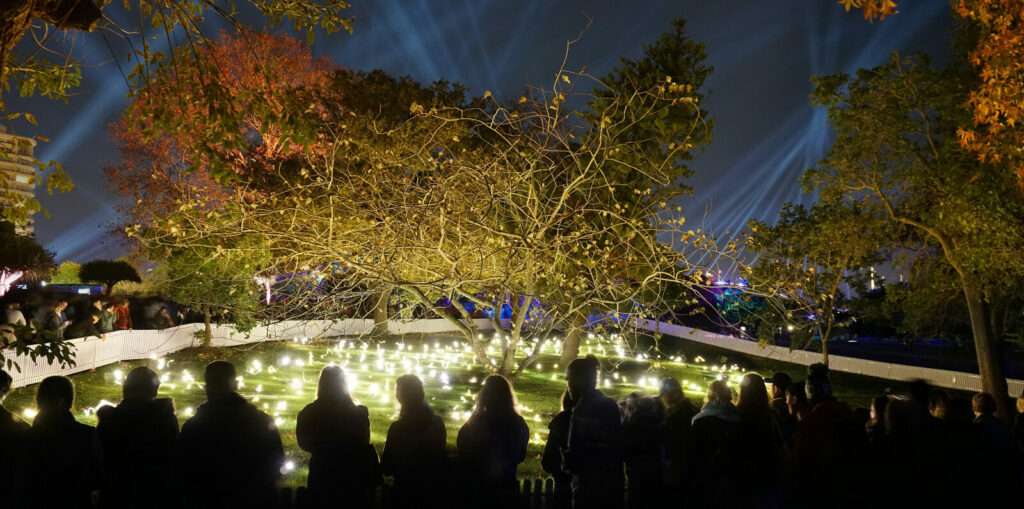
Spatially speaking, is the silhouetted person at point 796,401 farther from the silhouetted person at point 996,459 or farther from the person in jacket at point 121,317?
the person in jacket at point 121,317

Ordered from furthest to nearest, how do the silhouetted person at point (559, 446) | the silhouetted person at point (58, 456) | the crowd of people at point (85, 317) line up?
the crowd of people at point (85, 317) < the silhouetted person at point (559, 446) < the silhouetted person at point (58, 456)

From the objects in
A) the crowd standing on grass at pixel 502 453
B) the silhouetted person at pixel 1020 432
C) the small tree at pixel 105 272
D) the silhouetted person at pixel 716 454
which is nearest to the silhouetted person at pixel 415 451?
the crowd standing on grass at pixel 502 453

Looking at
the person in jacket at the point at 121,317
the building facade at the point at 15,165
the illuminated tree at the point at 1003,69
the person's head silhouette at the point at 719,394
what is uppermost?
the illuminated tree at the point at 1003,69

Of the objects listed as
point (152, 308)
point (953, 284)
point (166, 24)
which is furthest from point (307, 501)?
point (152, 308)

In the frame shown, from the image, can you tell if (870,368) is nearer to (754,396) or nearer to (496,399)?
(754,396)

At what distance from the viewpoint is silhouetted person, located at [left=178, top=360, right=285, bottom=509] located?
4.75 m

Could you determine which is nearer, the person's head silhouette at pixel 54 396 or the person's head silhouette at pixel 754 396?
the person's head silhouette at pixel 54 396

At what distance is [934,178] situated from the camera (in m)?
15.1

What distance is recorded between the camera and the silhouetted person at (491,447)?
17.7ft

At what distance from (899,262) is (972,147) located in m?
6.64

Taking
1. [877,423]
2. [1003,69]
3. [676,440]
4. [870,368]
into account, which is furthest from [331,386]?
[870,368]

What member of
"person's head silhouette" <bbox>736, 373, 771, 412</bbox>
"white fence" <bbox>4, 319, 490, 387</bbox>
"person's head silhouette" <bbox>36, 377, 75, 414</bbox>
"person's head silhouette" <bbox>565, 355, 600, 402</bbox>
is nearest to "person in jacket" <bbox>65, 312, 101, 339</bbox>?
"white fence" <bbox>4, 319, 490, 387</bbox>

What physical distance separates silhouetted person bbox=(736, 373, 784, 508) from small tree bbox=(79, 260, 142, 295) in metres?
36.5

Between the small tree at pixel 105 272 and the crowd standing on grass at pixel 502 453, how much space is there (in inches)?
1364
